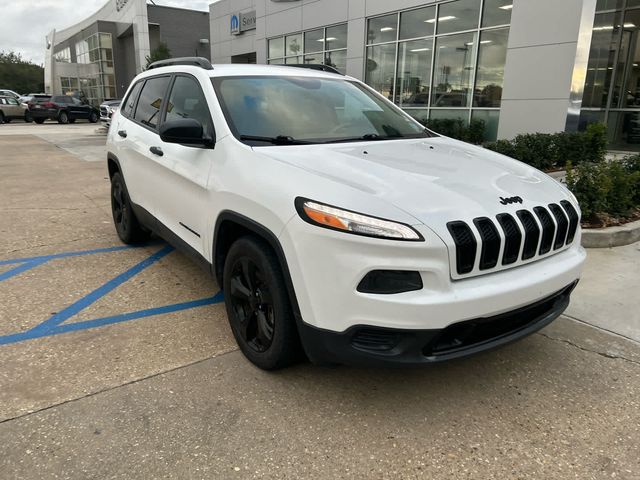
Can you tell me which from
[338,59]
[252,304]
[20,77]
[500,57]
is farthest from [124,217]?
[20,77]

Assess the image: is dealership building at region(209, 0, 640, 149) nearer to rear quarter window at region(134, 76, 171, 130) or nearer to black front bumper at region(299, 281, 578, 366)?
rear quarter window at region(134, 76, 171, 130)

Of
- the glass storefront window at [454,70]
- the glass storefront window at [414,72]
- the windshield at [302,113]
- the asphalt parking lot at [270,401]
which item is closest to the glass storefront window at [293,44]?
the glass storefront window at [414,72]

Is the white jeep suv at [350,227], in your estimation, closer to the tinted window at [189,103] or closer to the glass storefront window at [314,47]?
the tinted window at [189,103]

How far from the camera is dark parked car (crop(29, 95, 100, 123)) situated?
96.4ft

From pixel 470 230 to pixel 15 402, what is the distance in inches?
99.3

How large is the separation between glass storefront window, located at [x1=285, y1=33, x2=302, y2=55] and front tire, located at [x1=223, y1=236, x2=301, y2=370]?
18.1 meters

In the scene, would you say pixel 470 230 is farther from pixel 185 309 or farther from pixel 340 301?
pixel 185 309

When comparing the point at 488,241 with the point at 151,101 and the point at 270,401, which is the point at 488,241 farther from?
the point at 151,101

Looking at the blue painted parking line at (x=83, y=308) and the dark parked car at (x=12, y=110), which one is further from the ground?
the dark parked car at (x=12, y=110)

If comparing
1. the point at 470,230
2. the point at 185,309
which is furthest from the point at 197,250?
the point at 470,230

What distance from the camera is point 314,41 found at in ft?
61.0

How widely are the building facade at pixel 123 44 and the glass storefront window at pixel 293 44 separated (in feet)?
79.4

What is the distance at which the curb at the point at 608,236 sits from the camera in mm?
5281

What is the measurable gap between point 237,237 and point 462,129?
11.3 metres
